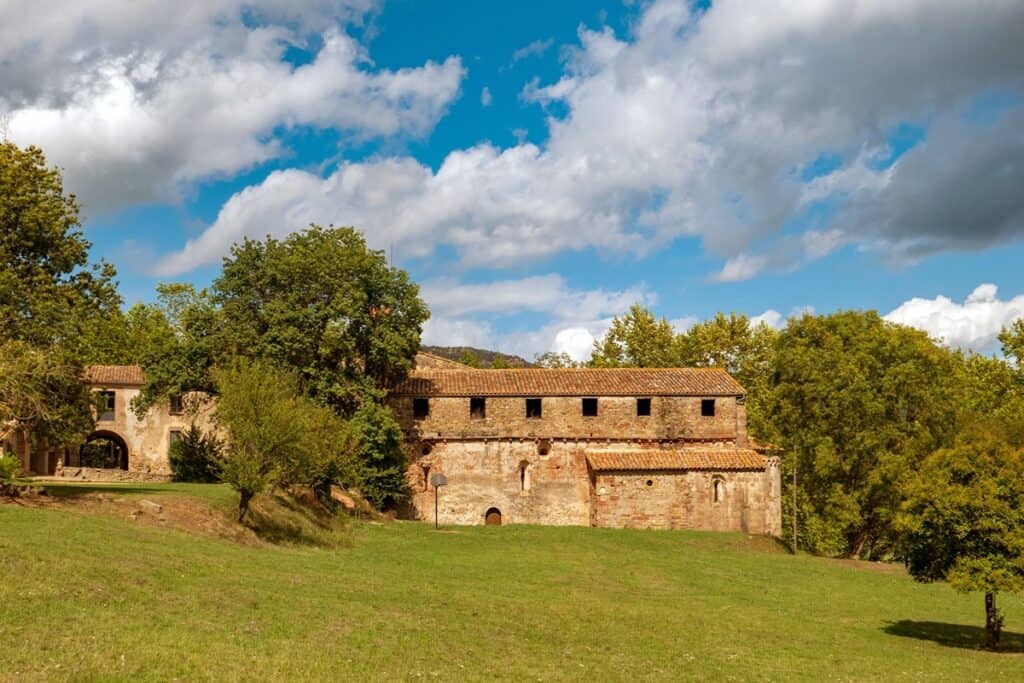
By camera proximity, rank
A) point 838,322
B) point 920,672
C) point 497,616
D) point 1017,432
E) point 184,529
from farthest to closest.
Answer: point 838,322, point 184,529, point 1017,432, point 497,616, point 920,672

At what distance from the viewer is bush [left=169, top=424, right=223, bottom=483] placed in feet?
156

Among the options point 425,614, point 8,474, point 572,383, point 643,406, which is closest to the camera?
point 425,614

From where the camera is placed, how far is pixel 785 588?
32.6 m

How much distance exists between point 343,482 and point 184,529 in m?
16.1

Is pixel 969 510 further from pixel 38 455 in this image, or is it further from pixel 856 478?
pixel 38 455

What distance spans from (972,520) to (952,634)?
4732 millimetres

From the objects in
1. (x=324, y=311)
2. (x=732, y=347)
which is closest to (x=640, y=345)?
(x=732, y=347)

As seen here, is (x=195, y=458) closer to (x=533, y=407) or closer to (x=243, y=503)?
(x=243, y=503)

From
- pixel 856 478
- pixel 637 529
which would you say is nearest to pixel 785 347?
pixel 856 478

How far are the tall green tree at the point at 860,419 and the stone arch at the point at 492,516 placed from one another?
1784 cm

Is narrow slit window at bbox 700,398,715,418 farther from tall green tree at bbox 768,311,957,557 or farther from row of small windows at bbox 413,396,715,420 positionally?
tall green tree at bbox 768,311,957,557

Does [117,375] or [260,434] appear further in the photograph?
[117,375]

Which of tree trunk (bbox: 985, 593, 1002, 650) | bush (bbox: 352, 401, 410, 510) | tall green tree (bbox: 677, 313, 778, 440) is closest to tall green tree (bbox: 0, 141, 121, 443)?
bush (bbox: 352, 401, 410, 510)

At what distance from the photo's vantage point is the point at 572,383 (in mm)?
52781
